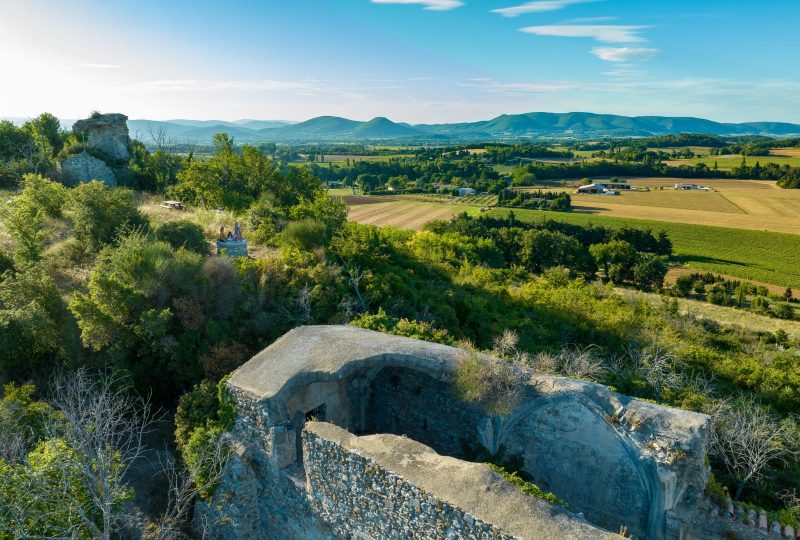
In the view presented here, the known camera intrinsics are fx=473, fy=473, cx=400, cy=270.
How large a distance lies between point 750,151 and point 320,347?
148273mm

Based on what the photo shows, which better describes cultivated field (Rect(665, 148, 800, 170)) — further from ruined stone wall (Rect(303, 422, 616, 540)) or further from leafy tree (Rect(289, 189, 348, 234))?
ruined stone wall (Rect(303, 422, 616, 540))

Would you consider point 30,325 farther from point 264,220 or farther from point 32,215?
point 264,220

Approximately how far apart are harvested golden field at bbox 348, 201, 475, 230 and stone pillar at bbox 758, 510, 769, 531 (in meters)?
45.6

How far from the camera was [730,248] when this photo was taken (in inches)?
2213

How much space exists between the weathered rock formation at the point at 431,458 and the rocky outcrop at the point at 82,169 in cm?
2625

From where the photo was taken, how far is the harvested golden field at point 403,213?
57469 mm

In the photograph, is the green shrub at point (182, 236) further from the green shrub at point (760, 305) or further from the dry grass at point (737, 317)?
the green shrub at point (760, 305)

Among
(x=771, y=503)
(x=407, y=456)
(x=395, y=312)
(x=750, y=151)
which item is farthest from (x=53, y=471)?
(x=750, y=151)

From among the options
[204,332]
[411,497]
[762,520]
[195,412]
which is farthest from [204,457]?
[762,520]

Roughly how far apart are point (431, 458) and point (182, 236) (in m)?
14.7

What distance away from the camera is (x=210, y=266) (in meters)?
15.6

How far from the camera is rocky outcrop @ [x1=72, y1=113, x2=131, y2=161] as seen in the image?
34344 millimetres

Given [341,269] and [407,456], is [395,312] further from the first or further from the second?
[407,456]

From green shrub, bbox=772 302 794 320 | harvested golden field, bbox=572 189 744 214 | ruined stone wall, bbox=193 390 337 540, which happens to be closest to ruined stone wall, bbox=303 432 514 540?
ruined stone wall, bbox=193 390 337 540
